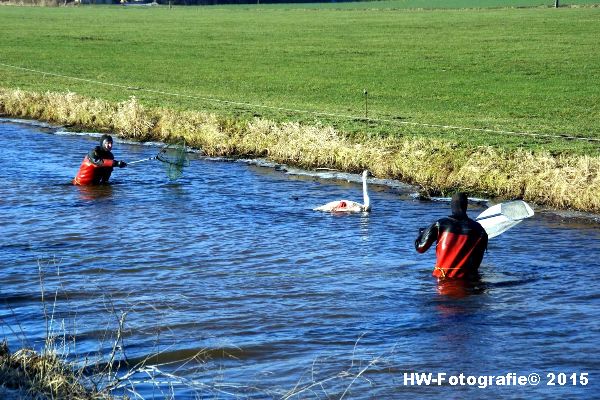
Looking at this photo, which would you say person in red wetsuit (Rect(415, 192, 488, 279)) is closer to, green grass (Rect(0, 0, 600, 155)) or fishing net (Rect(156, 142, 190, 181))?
green grass (Rect(0, 0, 600, 155))

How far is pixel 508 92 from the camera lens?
3934cm

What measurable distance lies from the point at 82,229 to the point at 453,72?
29.6 meters

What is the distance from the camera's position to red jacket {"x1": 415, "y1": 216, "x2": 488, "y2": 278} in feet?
52.1

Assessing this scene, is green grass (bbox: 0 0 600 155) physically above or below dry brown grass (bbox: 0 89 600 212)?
above

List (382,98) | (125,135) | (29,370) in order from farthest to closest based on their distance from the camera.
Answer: (382,98) → (125,135) → (29,370)

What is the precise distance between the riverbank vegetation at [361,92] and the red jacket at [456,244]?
17.9 ft

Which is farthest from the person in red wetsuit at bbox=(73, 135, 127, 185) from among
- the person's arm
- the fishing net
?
the person's arm

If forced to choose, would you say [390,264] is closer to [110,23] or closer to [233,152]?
[233,152]

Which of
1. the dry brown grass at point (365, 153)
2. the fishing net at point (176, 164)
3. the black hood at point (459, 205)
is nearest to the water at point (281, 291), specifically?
the fishing net at point (176, 164)

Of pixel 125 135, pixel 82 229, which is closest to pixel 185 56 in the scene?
pixel 125 135

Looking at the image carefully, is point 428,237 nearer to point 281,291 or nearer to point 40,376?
point 281,291

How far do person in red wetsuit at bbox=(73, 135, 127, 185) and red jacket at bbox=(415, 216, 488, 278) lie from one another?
10377mm

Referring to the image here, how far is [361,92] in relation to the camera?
40688 millimetres

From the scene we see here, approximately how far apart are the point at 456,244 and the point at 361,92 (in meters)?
25.0
